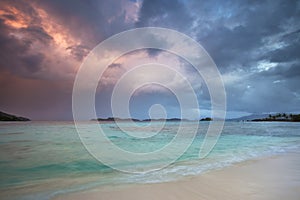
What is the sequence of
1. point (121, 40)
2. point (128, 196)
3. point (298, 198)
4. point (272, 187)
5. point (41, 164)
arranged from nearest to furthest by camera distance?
1. point (298, 198)
2. point (128, 196)
3. point (272, 187)
4. point (41, 164)
5. point (121, 40)

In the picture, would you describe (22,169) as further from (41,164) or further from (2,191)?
(2,191)

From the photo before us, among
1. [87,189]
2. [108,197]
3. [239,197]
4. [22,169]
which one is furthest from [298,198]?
[22,169]

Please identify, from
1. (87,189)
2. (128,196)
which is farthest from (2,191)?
(128,196)

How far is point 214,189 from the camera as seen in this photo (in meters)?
4.75

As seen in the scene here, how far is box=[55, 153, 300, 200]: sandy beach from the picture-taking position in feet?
14.0

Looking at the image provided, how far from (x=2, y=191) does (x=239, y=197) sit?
655 centimetres

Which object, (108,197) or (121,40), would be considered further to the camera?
(121,40)

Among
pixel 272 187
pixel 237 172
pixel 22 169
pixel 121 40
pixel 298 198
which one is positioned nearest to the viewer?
pixel 298 198

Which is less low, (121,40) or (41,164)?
(121,40)

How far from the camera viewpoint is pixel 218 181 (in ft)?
17.9

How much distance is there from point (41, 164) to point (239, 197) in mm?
9142

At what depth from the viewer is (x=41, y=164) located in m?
9.11

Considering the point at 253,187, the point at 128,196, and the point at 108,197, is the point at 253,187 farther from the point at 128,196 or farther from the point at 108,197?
the point at 108,197

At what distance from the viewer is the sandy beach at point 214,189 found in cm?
426
